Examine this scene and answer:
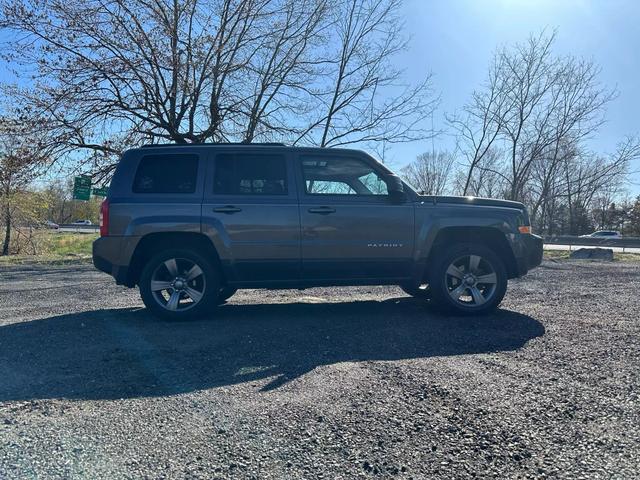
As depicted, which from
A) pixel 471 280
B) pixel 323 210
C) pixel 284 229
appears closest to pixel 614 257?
pixel 471 280

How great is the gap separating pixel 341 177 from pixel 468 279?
1.99 m

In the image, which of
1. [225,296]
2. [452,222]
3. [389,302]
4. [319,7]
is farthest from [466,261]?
[319,7]

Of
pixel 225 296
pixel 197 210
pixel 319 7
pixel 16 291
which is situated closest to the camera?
pixel 197 210

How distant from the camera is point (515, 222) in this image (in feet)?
20.1

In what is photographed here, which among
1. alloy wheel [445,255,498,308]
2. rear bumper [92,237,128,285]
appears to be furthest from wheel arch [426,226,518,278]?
rear bumper [92,237,128,285]

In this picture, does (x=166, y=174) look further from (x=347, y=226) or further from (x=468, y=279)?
(x=468, y=279)

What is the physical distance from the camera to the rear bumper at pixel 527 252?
20.0 feet

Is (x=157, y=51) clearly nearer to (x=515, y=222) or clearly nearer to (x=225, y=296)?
(x=225, y=296)

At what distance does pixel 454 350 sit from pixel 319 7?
1725cm

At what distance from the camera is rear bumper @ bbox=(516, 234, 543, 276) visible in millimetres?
6105

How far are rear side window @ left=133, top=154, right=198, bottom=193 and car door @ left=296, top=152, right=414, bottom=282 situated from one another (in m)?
1.29

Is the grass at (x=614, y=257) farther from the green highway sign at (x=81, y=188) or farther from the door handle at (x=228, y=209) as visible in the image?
the green highway sign at (x=81, y=188)

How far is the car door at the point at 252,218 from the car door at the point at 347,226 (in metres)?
0.16

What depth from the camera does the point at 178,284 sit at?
5.73 m
